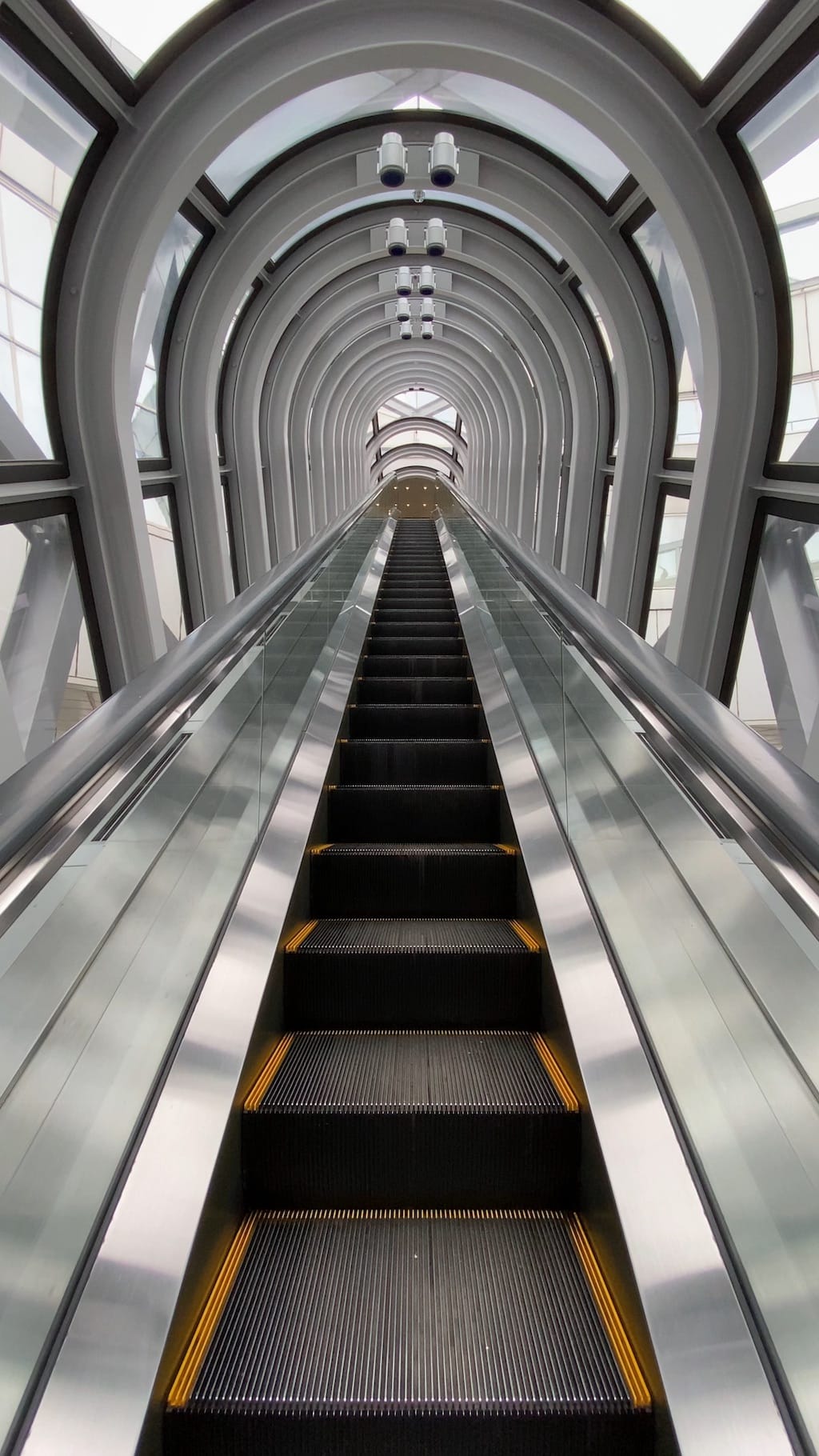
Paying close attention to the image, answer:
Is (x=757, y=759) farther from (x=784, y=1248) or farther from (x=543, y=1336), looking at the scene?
(x=543, y=1336)

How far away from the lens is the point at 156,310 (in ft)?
34.3

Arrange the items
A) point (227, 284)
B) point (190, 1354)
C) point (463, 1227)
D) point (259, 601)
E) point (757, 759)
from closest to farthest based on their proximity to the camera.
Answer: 1. point (190, 1354)
2. point (757, 759)
3. point (463, 1227)
4. point (259, 601)
5. point (227, 284)

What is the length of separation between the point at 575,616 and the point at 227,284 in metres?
8.55

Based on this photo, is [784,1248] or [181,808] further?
[181,808]

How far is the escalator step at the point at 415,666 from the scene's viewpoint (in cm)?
630

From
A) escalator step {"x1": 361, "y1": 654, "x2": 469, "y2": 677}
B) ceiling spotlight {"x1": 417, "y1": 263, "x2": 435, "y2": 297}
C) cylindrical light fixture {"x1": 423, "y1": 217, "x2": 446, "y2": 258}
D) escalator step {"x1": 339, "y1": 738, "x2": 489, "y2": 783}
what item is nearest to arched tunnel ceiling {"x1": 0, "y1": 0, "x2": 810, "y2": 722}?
cylindrical light fixture {"x1": 423, "y1": 217, "x2": 446, "y2": 258}

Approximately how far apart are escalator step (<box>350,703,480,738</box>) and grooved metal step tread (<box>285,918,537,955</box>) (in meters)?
1.94

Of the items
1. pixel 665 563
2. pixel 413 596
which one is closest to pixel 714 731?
pixel 413 596

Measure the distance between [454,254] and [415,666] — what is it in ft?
31.0

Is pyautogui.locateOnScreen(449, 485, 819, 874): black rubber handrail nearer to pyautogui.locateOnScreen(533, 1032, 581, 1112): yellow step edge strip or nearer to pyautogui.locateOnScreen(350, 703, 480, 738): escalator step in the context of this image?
pyautogui.locateOnScreen(533, 1032, 581, 1112): yellow step edge strip

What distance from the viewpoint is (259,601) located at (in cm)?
405

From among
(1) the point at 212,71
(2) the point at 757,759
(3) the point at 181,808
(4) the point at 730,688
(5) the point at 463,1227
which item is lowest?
(4) the point at 730,688

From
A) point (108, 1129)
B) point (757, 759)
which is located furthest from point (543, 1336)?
point (757, 759)

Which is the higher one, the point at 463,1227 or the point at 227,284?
the point at 227,284
